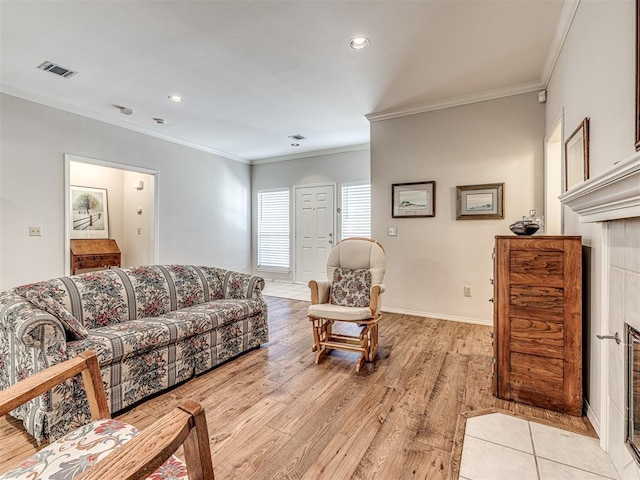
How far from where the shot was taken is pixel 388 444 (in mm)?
1650

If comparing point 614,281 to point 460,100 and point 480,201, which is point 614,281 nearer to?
point 480,201

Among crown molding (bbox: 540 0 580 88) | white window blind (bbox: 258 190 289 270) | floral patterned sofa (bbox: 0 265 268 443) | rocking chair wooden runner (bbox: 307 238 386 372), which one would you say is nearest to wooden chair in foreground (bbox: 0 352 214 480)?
floral patterned sofa (bbox: 0 265 268 443)

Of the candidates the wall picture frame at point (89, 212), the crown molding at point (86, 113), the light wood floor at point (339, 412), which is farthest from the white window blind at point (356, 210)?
the wall picture frame at point (89, 212)

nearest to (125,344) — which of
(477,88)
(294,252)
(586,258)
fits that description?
(586,258)

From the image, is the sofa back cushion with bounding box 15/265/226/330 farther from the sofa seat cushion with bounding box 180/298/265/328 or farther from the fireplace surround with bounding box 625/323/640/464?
the fireplace surround with bounding box 625/323/640/464

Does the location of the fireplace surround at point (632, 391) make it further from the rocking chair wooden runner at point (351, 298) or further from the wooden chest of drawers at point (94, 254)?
the wooden chest of drawers at point (94, 254)

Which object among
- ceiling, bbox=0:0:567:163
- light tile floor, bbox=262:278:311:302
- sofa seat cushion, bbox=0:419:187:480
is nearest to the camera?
sofa seat cushion, bbox=0:419:187:480

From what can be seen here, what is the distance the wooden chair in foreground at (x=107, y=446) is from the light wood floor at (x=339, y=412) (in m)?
0.64

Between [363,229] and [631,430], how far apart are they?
4598mm

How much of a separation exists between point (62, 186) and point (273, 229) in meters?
3.73

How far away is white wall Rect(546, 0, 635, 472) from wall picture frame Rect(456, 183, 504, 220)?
1244 mm

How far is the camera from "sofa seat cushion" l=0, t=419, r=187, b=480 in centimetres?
90

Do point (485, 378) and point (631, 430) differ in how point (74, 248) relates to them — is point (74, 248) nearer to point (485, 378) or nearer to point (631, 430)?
point (485, 378)

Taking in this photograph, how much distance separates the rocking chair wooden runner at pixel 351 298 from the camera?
103 inches
